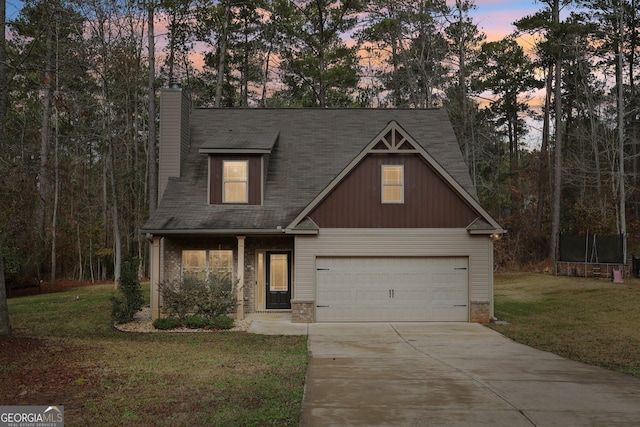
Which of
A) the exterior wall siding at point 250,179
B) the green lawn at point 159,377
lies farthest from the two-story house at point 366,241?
the green lawn at point 159,377

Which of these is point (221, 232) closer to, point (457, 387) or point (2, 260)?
point (2, 260)

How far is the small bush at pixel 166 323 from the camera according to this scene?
16.5 m

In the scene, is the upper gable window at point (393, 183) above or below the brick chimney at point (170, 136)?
below

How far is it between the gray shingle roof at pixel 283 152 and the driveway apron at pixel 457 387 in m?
6.43

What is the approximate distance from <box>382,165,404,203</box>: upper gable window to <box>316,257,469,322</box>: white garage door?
1.95 metres

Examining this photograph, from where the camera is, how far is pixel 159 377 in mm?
9508

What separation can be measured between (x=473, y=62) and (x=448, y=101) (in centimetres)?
320

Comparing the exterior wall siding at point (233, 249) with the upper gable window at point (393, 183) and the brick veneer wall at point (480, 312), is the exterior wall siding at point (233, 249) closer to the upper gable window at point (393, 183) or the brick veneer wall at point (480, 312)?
the upper gable window at point (393, 183)

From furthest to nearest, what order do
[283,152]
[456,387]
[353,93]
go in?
[353,93]
[283,152]
[456,387]

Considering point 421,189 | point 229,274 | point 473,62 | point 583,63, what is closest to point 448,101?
point 473,62

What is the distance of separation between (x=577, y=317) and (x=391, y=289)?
6002 mm

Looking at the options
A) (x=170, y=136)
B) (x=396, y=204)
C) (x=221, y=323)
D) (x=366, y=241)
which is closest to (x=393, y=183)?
(x=396, y=204)

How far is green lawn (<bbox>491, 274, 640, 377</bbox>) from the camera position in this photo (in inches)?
502

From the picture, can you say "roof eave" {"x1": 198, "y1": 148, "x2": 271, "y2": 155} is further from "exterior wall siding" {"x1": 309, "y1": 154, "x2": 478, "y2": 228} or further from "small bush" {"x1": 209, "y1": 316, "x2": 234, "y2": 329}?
"small bush" {"x1": 209, "y1": 316, "x2": 234, "y2": 329}
